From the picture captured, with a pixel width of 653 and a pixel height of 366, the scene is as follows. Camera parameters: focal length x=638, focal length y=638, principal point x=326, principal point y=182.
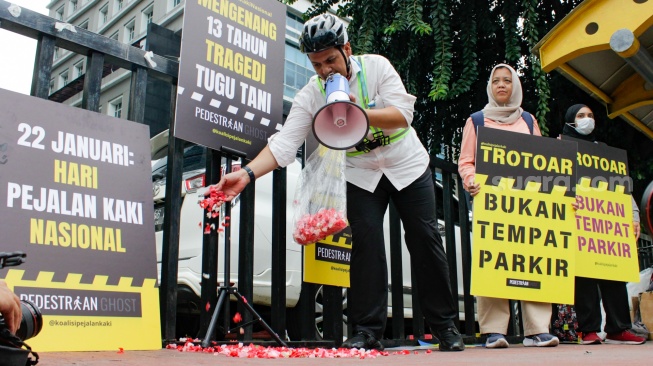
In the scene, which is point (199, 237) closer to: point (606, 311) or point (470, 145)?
point (470, 145)

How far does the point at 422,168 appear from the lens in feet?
12.0

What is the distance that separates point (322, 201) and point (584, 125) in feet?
8.69

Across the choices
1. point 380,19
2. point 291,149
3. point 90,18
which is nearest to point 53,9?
point 90,18

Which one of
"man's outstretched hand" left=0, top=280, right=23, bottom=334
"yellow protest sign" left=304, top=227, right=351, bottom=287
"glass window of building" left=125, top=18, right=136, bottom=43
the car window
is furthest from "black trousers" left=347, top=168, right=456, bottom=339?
"glass window of building" left=125, top=18, right=136, bottom=43

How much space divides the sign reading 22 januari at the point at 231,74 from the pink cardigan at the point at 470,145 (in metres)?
1.40

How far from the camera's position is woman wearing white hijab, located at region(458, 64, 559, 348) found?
13.9 feet

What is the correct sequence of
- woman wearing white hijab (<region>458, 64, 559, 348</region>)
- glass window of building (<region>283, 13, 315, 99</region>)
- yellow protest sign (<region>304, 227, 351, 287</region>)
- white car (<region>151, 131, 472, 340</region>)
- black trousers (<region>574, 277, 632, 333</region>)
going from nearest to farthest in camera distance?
yellow protest sign (<region>304, 227, 351, 287</region>)
woman wearing white hijab (<region>458, 64, 559, 348</region>)
white car (<region>151, 131, 472, 340</region>)
black trousers (<region>574, 277, 632, 333</region>)
glass window of building (<region>283, 13, 315, 99</region>)

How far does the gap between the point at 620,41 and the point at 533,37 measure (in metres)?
3.30

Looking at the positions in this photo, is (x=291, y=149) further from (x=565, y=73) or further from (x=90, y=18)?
(x=90, y=18)

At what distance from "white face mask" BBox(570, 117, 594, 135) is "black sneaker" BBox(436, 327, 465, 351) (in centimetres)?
230

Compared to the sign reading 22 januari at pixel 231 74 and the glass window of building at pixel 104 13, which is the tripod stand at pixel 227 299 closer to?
the sign reading 22 januari at pixel 231 74

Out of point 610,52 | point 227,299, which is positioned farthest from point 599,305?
point 227,299

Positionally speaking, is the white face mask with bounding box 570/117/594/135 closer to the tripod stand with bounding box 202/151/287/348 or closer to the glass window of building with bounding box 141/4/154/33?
the tripod stand with bounding box 202/151/287/348

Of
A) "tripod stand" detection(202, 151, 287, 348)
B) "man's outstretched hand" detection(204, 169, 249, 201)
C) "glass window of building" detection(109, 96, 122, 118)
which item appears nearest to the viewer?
"tripod stand" detection(202, 151, 287, 348)
